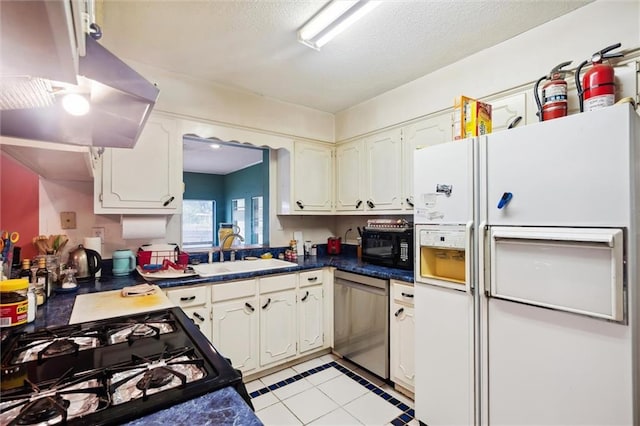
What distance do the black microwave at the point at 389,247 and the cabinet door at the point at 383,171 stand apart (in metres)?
0.29

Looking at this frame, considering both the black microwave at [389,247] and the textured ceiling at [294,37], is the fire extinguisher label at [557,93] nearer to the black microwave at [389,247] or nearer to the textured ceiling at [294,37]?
the textured ceiling at [294,37]

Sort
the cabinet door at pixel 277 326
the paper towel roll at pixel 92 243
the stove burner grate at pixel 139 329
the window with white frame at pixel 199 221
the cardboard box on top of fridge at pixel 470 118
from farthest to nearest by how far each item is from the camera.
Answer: the window with white frame at pixel 199 221 < the cabinet door at pixel 277 326 < the paper towel roll at pixel 92 243 < the cardboard box on top of fridge at pixel 470 118 < the stove burner grate at pixel 139 329

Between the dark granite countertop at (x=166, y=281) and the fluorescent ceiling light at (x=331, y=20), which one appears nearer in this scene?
the dark granite countertop at (x=166, y=281)

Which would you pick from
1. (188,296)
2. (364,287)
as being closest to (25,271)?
(188,296)

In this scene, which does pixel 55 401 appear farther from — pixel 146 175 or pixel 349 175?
pixel 349 175

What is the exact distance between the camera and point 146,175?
2.22 metres

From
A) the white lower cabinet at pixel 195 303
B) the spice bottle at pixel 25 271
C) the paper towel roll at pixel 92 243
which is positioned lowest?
the white lower cabinet at pixel 195 303

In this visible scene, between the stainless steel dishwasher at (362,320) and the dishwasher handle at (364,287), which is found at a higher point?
the dishwasher handle at (364,287)

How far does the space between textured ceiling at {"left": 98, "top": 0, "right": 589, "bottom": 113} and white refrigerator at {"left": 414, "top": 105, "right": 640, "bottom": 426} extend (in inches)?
29.8

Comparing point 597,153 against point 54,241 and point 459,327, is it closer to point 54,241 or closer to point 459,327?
point 459,327

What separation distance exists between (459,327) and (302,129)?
7.43 ft

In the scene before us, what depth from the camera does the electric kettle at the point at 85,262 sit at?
1917 millimetres

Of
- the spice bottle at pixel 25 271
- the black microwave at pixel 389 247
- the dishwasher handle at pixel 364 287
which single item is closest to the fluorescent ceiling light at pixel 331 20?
the black microwave at pixel 389 247

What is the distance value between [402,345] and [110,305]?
1795 millimetres
